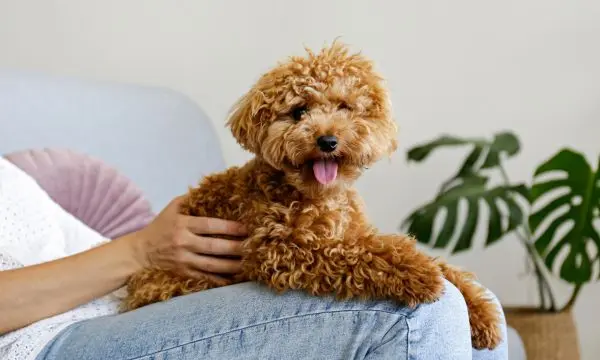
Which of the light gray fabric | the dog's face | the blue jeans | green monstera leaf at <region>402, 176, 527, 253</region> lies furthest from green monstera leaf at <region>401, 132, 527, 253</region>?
the blue jeans

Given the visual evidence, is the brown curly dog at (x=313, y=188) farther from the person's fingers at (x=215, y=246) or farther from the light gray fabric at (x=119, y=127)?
the light gray fabric at (x=119, y=127)

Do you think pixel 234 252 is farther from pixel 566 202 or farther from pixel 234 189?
pixel 566 202

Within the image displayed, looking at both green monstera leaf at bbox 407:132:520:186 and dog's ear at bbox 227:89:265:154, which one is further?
green monstera leaf at bbox 407:132:520:186

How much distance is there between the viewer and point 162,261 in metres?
1.19

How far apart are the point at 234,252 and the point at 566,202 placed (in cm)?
127

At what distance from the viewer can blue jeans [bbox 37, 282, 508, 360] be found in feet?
2.98

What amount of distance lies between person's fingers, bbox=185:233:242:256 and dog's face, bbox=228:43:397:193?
0.14 m

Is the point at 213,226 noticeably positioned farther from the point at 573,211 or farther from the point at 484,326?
the point at 573,211

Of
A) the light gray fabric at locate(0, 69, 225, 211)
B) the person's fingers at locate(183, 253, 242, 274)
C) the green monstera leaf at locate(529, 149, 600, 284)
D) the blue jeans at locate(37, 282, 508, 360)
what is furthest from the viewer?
the green monstera leaf at locate(529, 149, 600, 284)

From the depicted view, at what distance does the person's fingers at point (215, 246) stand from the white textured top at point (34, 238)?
9.4 inches

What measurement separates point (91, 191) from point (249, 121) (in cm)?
76

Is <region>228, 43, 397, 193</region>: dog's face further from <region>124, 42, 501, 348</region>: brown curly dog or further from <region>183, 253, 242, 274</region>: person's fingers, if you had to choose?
<region>183, 253, 242, 274</region>: person's fingers

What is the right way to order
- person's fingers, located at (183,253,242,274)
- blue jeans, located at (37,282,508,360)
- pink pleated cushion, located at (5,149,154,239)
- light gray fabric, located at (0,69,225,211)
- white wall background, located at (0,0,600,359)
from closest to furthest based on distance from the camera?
blue jeans, located at (37,282,508,360) < person's fingers, located at (183,253,242,274) < pink pleated cushion, located at (5,149,154,239) < light gray fabric, located at (0,69,225,211) < white wall background, located at (0,0,600,359)

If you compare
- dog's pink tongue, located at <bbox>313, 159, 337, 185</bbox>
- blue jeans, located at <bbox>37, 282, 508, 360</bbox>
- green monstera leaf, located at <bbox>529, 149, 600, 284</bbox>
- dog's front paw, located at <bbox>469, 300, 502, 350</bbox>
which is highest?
dog's pink tongue, located at <bbox>313, 159, 337, 185</bbox>
